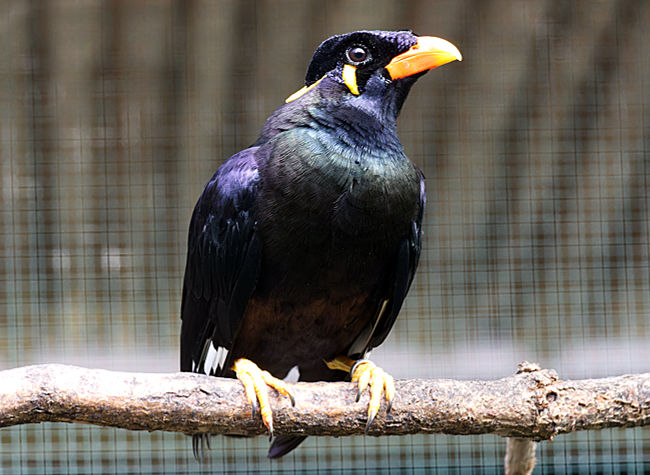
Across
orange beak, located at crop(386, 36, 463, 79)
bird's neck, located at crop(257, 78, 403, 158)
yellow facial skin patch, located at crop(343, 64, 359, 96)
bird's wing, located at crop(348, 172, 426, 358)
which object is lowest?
bird's wing, located at crop(348, 172, 426, 358)

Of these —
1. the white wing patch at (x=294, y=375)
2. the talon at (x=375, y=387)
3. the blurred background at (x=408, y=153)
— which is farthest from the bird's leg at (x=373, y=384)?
the blurred background at (x=408, y=153)

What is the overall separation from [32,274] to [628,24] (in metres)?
2.32

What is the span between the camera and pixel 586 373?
2969mm

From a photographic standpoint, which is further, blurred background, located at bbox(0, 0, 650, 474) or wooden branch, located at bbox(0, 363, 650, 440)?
blurred background, located at bbox(0, 0, 650, 474)

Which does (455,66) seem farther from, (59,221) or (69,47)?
(59,221)

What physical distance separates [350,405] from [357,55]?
705mm

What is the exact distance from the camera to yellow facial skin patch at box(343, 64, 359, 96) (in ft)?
5.29

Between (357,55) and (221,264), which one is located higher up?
(357,55)

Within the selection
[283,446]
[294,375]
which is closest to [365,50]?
[294,375]

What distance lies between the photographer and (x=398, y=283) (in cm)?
164

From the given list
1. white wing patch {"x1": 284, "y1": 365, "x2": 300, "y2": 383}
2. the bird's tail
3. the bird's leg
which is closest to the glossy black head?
the bird's leg

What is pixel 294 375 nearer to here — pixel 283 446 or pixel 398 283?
pixel 283 446

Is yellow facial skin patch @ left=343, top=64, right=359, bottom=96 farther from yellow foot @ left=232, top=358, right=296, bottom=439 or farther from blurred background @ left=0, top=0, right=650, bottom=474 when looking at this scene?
blurred background @ left=0, top=0, right=650, bottom=474

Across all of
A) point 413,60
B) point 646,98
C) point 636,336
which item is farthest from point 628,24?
point 413,60
